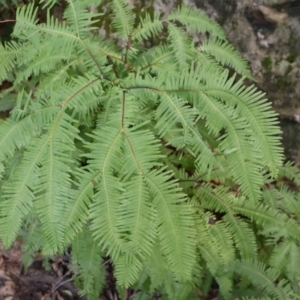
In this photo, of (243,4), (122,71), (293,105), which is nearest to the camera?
(122,71)

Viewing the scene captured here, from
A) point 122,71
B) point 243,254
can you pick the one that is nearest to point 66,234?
point 122,71

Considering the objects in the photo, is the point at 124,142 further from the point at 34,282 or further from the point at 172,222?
the point at 34,282

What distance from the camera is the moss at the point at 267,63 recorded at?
2.61 metres

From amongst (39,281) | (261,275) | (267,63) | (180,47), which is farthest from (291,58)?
(39,281)

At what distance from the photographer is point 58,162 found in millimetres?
1588

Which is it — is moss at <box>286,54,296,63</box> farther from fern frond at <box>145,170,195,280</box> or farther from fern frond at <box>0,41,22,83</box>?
fern frond at <box>0,41,22,83</box>

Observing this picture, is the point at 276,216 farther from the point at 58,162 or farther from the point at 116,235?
the point at 58,162

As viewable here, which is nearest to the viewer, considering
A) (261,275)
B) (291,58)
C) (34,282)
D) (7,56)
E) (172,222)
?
(172,222)

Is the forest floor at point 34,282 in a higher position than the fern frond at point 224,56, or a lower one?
lower

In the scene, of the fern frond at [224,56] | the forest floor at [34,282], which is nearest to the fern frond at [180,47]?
the fern frond at [224,56]

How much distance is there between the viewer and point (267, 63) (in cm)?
262

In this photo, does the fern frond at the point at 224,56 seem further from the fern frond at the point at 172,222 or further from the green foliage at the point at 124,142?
the fern frond at the point at 172,222

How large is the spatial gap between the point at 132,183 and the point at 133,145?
151 mm

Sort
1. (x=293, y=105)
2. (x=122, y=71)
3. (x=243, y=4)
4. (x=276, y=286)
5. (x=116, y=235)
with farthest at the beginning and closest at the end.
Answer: (x=293, y=105)
(x=243, y=4)
(x=276, y=286)
(x=122, y=71)
(x=116, y=235)
